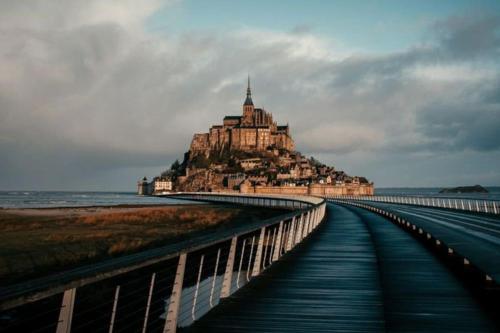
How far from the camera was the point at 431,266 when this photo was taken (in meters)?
12.3

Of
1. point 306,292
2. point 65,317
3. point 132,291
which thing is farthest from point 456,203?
point 65,317

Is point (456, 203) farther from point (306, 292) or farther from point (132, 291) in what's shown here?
point (306, 292)

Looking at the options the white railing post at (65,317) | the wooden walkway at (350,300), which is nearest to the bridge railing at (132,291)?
the white railing post at (65,317)

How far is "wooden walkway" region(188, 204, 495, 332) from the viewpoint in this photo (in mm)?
6551

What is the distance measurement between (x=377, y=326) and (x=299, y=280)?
11.8 feet

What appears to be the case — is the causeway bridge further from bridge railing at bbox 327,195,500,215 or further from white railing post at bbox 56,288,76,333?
bridge railing at bbox 327,195,500,215

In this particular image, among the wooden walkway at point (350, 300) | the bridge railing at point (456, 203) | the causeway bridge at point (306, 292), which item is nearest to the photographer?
the causeway bridge at point (306, 292)

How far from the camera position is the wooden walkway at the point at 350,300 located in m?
6.55

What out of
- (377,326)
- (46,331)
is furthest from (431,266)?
(46,331)

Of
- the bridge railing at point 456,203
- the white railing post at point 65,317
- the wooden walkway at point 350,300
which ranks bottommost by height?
the wooden walkway at point 350,300

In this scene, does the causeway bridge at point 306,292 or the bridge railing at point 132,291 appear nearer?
the bridge railing at point 132,291

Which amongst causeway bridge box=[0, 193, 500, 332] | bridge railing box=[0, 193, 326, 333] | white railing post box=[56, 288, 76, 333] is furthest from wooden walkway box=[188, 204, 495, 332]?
white railing post box=[56, 288, 76, 333]

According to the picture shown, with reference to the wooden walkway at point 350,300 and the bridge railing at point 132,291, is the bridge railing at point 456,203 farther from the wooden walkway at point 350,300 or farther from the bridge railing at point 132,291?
the wooden walkway at point 350,300

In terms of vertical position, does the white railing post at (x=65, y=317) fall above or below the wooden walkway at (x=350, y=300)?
above
